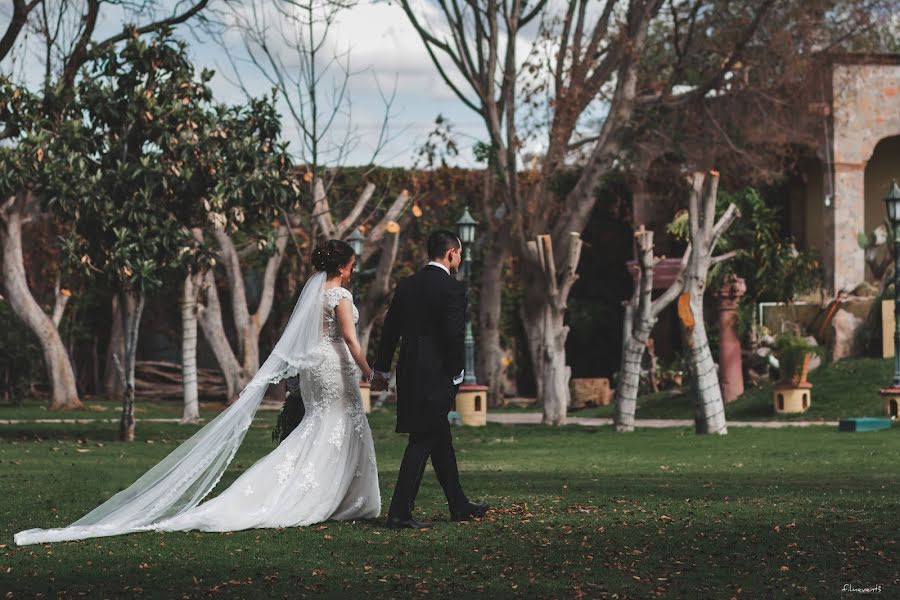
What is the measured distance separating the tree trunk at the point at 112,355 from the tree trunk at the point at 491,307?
327 inches

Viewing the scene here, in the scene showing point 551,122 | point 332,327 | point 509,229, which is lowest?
point 332,327

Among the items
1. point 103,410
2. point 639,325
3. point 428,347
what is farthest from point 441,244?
point 103,410

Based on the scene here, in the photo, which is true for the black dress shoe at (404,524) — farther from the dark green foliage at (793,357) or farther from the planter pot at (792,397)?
the planter pot at (792,397)

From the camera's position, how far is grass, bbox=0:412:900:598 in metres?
6.92

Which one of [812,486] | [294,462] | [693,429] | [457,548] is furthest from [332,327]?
[693,429]

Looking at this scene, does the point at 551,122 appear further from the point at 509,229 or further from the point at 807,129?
the point at 807,129

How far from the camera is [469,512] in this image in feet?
30.6

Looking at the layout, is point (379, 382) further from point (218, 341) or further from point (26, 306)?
point (218, 341)

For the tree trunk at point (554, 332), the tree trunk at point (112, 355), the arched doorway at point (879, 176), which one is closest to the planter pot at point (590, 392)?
the arched doorway at point (879, 176)

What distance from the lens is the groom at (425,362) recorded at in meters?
8.94

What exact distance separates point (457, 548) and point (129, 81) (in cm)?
1170

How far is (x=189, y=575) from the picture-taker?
23.7 feet

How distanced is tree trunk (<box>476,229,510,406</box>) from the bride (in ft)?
63.3

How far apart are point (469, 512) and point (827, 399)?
1583cm
